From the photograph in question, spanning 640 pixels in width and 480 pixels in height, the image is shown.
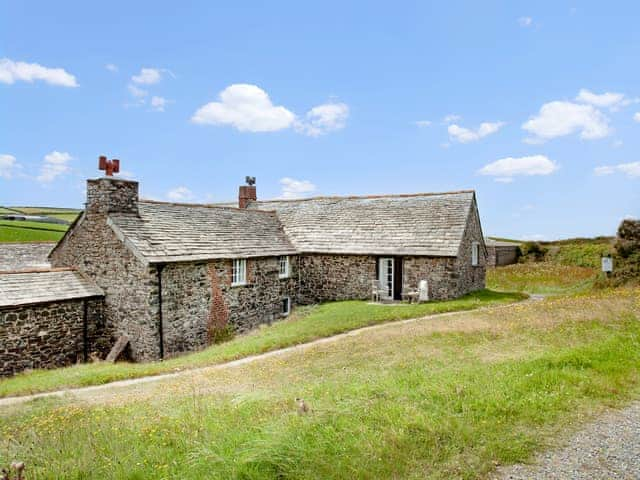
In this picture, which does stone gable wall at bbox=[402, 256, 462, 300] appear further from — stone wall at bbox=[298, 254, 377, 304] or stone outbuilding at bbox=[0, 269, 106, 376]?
stone outbuilding at bbox=[0, 269, 106, 376]

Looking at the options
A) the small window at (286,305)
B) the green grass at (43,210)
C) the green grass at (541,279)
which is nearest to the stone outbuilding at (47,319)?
A: the small window at (286,305)

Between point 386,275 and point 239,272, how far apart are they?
854 centimetres

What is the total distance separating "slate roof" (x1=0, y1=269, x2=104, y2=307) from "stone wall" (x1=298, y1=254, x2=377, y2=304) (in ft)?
38.2

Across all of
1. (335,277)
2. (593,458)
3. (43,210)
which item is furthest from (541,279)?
(43,210)

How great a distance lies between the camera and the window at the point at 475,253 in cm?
2730

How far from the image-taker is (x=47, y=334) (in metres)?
17.1

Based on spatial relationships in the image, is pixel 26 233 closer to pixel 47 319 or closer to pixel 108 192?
pixel 108 192

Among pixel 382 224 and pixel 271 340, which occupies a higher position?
pixel 382 224

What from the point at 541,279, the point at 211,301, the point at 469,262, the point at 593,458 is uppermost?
the point at 469,262

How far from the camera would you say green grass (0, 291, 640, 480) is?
573 centimetres

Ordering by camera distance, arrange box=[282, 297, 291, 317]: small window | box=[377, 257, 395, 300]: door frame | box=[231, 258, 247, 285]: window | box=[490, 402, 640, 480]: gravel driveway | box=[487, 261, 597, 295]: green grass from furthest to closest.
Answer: box=[487, 261, 597, 295]: green grass
box=[377, 257, 395, 300]: door frame
box=[282, 297, 291, 317]: small window
box=[231, 258, 247, 285]: window
box=[490, 402, 640, 480]: gravel driveway

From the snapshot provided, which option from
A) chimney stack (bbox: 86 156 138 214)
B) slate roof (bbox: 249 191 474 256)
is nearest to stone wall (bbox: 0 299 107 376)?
chimney stack (bbox: 86 156 138 214)

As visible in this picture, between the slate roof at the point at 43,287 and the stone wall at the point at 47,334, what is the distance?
0.25 meters

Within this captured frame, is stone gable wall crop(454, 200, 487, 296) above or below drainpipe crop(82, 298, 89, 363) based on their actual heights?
above
